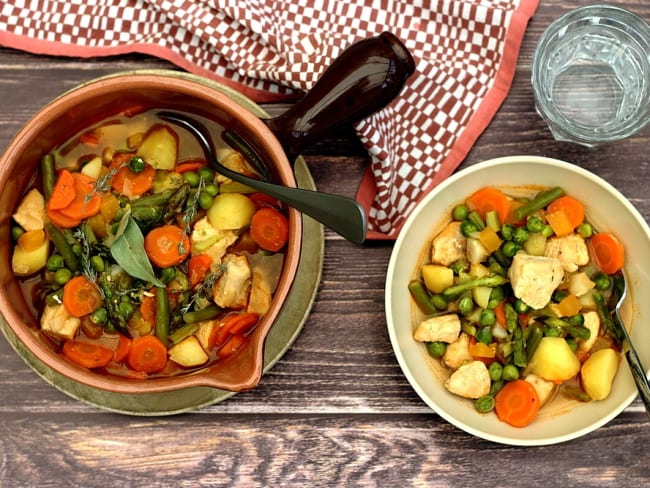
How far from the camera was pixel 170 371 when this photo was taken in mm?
1521

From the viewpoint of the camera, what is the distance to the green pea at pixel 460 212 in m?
1.60

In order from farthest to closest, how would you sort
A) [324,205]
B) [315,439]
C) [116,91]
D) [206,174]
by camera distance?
[315,439], [206,174], [116,91], [324,205]

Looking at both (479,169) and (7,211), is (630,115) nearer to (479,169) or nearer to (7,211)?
(479,169)

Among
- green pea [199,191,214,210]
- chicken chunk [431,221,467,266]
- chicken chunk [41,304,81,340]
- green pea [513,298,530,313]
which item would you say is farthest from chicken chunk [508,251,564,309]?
chicken chunk [41,304,81,340]

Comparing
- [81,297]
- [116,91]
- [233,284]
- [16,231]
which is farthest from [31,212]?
[233,284]

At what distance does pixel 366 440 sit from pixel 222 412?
0.32 metres

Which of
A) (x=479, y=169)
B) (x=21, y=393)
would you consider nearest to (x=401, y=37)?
(x=479, y=169)

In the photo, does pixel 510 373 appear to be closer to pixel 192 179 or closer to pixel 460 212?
pixel 460 212

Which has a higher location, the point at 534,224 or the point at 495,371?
the point at 534,224

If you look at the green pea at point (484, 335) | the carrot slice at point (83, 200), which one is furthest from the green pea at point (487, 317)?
the carrot slice at point (83, 200)

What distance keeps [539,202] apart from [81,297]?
3.11 feet

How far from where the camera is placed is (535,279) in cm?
152

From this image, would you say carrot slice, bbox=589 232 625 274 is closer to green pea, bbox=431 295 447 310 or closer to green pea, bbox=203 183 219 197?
green pea, bbox=431 295 447 310

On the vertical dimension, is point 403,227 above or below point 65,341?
above
